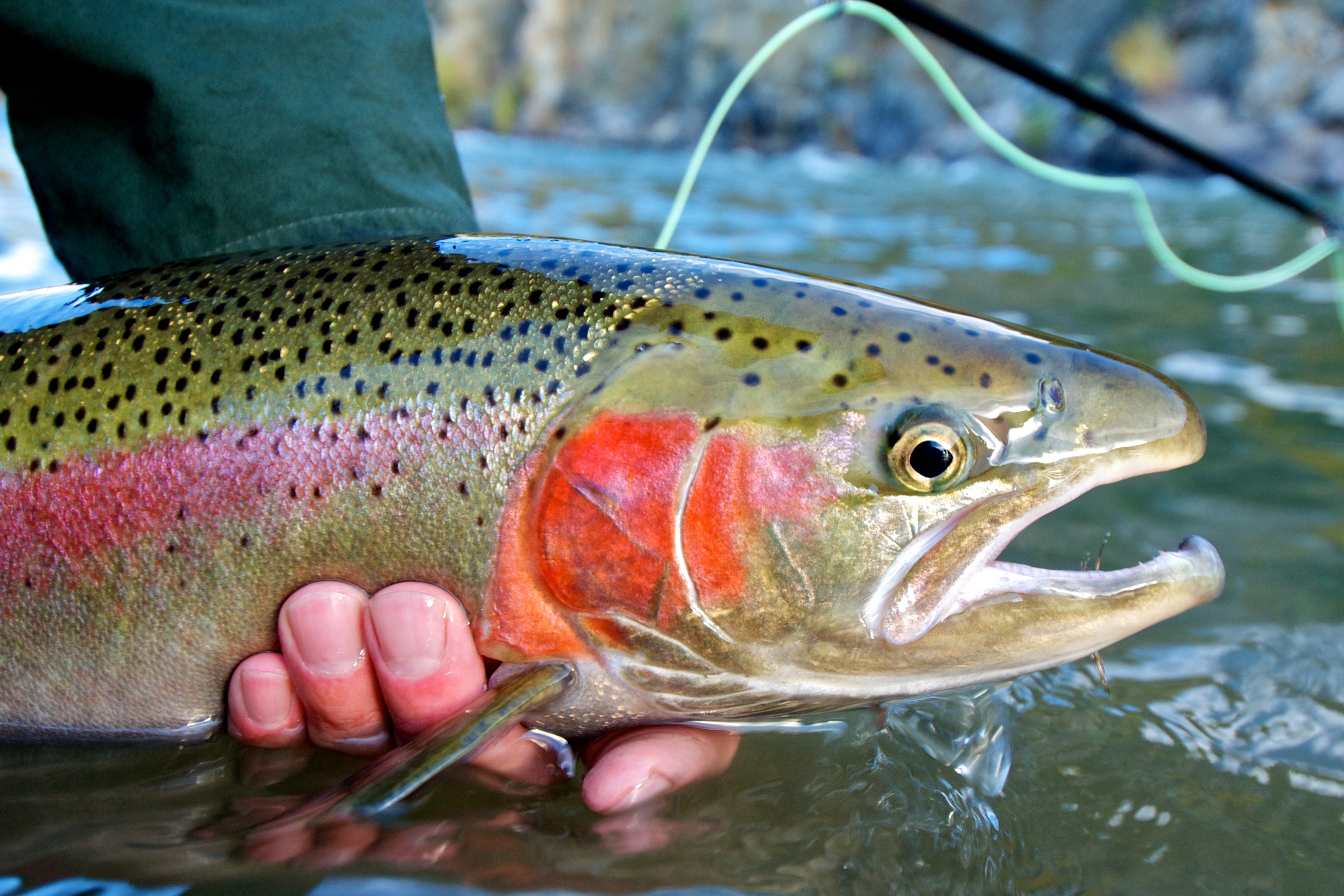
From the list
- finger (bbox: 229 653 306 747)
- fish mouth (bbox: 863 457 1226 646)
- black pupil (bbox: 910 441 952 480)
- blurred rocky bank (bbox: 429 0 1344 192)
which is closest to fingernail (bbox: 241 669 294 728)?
finger (bbox: 229 653 306 747)

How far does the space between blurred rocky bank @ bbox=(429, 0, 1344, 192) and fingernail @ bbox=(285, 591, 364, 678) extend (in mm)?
3144

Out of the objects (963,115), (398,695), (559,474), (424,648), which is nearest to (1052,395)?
(559,474)

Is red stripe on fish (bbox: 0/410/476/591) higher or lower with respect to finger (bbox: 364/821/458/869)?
higher

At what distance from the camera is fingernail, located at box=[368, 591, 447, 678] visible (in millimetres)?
1603

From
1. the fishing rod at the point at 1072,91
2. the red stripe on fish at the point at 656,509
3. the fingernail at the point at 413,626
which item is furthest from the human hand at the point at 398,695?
the fishing rod at the point at 1072,91

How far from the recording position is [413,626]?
1.60 m

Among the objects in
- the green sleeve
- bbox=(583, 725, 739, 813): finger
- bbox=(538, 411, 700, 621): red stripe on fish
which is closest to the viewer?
bbox=(538, 411, 700, 621): red stripe on fish

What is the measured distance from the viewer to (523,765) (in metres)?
1.79

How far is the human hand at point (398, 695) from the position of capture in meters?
1.62

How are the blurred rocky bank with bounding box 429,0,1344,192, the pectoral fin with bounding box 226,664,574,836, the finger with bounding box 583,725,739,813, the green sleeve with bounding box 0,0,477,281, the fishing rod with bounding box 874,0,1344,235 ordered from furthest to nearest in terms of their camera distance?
the blurred rocky bank with bounding box 429,0,1344,192
the fishing rod with bounding box 874,0,1344,235
the green sleeve with bounding box 0,0,477,281
the finger with bounding box 583,725,739,813
the pectoral fin with bounding box 226,664,574,836

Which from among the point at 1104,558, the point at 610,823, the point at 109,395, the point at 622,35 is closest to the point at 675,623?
the point at 610,823

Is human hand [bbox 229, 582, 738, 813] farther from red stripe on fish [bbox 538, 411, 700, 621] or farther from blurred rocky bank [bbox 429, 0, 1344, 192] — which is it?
blurred rocky bank [bbox 429, 0, 1344, 192]

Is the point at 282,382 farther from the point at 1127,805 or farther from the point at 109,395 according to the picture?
the point at 1127,805

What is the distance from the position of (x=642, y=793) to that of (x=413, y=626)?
0.50 meters
